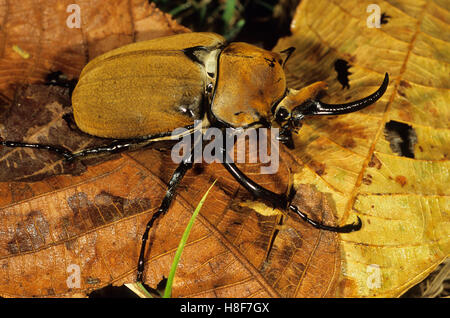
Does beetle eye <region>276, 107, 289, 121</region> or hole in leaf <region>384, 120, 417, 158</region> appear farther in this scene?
beetle eye <region>276, 107, 289, 121</region>

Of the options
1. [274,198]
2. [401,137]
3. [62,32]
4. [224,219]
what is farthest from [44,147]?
[401,137]

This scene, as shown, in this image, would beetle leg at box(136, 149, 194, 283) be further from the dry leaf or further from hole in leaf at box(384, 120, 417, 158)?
hole in leaf at box(384, 120, 417, 158)

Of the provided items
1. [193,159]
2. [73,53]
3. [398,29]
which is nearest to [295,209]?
[193,159]

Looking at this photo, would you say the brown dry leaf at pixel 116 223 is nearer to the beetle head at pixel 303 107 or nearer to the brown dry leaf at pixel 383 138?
the brown dry leaf at pixel 383 138

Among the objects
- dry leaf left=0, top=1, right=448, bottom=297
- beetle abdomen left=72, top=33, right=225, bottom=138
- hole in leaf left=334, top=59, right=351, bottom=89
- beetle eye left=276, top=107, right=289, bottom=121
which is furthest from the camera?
hole in leaf left=334, top=59, right=351, bottom=89

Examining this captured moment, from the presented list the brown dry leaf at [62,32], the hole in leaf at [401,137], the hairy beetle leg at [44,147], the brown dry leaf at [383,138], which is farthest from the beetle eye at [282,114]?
the hairy beetle leg at [44,147]

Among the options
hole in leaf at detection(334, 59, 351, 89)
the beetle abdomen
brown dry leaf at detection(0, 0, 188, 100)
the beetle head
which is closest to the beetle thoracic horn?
the beetle head

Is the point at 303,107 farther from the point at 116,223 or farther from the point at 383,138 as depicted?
the point at 116,223
